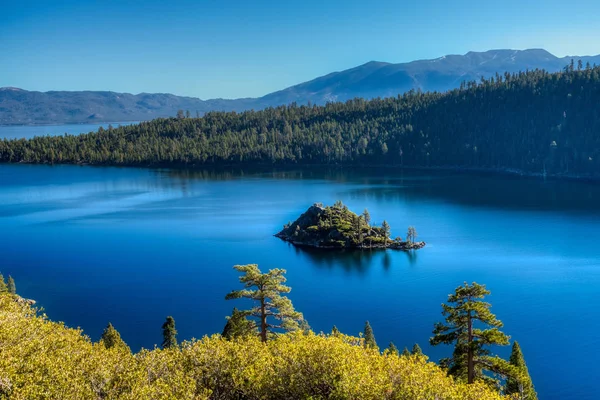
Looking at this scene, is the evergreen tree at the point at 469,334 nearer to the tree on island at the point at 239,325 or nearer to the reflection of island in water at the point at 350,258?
the tree on island at the point at 239,325

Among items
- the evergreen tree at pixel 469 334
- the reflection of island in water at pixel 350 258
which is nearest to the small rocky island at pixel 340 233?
the reflection of island in water at pixel 350 258

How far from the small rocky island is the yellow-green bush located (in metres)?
70.8

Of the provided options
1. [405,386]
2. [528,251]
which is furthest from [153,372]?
[528,251]

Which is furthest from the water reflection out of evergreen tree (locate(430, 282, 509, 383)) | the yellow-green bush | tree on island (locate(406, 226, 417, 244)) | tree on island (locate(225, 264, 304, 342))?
the yellow-green bush

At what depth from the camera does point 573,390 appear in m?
45.7

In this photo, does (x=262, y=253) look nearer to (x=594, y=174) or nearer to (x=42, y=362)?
(x=42, y=362)

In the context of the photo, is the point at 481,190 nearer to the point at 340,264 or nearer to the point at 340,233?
the point at 340,233

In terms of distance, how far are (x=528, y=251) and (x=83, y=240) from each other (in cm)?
7918

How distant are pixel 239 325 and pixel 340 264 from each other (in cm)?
4856

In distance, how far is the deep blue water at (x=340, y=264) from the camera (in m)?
59.5

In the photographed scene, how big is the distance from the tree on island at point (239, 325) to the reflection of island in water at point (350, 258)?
42.7 meters

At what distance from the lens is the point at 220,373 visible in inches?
984

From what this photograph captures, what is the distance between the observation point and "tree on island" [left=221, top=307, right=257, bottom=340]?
1352 inches

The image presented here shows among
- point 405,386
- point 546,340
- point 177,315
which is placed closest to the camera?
point 405,386
